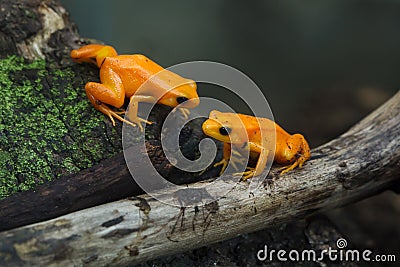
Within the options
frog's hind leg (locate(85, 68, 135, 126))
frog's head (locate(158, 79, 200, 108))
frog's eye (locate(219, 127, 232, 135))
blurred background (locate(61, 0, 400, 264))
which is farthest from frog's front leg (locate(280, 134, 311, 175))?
blurred background (locate(61, 0, 400, 264))

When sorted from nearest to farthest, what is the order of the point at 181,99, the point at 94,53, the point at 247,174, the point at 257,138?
the point at 247,174
the point at 257,138
the point at 181,99
the point at 94,53

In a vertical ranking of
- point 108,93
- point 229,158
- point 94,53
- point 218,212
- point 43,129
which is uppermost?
point 94,53

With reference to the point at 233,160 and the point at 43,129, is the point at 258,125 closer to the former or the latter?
the point at 233,160

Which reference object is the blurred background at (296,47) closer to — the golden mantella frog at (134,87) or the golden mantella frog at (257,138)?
the golden mantella frog at (134,87)

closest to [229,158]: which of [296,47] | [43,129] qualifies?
[43,129]

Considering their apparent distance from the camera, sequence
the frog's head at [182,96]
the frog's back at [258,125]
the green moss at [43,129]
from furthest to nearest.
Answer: the frog's head at [182,96] < the frog's back at [258,125] < the green moss at [43,129]

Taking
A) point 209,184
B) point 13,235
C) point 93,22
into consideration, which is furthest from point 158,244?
point 93,22

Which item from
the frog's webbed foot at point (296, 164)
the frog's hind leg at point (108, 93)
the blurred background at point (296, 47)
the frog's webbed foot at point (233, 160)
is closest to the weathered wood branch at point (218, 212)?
the frog's webbed foot at point (296, 164)
